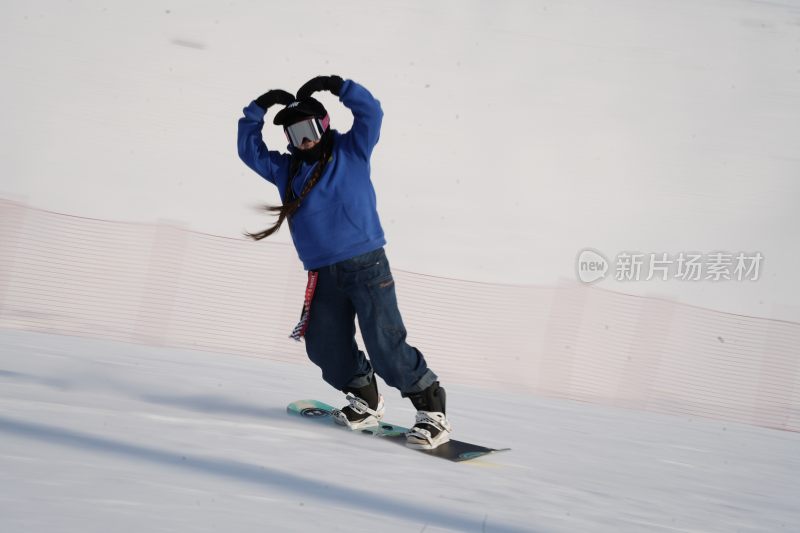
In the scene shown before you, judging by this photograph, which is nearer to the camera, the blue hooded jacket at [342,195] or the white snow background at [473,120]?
the blue hooded jacket at [342,195]

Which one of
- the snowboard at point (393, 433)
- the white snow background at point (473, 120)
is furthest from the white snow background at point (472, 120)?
the snowboard at point (393, 433)

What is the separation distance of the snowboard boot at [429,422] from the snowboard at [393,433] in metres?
0.03

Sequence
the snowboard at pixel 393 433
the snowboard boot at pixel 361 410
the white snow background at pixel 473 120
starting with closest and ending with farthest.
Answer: the snowboard at pixel 393 433
the snowboard boot at pixel 361 410
the white snow background at pixel 473 120

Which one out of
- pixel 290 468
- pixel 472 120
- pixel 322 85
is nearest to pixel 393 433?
pixel 290 468

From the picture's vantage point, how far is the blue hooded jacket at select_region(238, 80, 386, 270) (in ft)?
11.1

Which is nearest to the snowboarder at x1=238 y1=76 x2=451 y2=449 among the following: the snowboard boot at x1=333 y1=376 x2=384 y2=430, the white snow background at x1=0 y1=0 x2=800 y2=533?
the snowboard boot at x1=333 y1=376 x2=384 y2=430

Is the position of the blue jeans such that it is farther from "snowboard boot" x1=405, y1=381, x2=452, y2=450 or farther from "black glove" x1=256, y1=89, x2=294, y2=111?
"black glove" x1=256, y1=89, x2=294, y2=111

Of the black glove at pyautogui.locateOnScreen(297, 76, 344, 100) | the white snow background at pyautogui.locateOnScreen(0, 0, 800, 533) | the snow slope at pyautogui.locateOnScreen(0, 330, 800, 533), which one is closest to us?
the snow slope at pyautogui.locateOnScreen(0, 330, 800, 533)

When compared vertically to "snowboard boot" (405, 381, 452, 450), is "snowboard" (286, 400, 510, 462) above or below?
below

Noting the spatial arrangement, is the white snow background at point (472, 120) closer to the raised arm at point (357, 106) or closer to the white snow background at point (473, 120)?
the white snow background at point (473, 120)

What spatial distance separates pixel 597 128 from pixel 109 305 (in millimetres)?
7072

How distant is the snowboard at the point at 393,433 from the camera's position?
3441 mm

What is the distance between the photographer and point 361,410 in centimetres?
372

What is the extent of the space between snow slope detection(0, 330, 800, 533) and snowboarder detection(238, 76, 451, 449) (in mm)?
326
